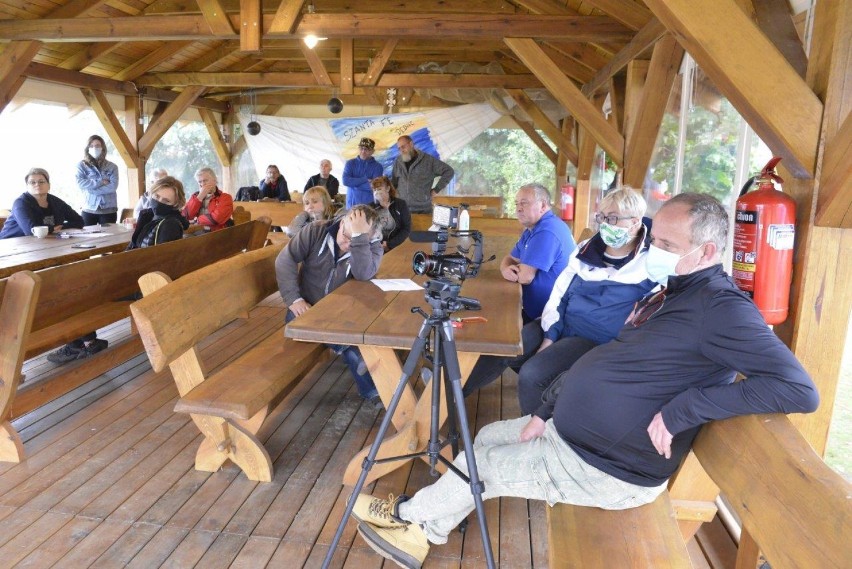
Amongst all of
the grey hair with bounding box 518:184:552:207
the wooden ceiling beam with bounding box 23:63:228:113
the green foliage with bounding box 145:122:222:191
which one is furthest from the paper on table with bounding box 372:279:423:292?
the green foliage with bounding box 145:122:222:191

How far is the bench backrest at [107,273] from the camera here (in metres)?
2.73

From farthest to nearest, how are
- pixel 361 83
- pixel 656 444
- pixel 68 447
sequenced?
pixel 361 83 < pixel 68 447 < pixel 656 444

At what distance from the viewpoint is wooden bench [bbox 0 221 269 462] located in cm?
246

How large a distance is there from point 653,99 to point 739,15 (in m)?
2.66

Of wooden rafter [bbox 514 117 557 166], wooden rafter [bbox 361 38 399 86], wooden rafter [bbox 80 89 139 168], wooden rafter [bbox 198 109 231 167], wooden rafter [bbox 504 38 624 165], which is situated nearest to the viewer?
wooden rafter [bbox 504 38 624 165]

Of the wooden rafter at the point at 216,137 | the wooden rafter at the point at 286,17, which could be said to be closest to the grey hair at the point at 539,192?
the wooden rafter at the point at 286,17

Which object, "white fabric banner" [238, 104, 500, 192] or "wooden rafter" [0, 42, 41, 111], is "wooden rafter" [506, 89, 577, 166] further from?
"wooden rafter" [0, 42, 41, 111]

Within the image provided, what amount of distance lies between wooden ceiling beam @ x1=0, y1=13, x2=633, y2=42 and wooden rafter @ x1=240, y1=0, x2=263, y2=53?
12 centimetres

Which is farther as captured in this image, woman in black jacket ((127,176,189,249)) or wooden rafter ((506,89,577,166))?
wooden rafter ((506,89,577,166))

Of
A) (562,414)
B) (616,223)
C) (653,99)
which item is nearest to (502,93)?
(653,99)

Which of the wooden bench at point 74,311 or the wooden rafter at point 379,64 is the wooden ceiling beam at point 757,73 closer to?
the wooden bench at point 74,311

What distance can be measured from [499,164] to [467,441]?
9963 mm

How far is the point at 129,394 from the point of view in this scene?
10.5ft

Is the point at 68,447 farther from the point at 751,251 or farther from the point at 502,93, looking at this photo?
the point at 502,93
